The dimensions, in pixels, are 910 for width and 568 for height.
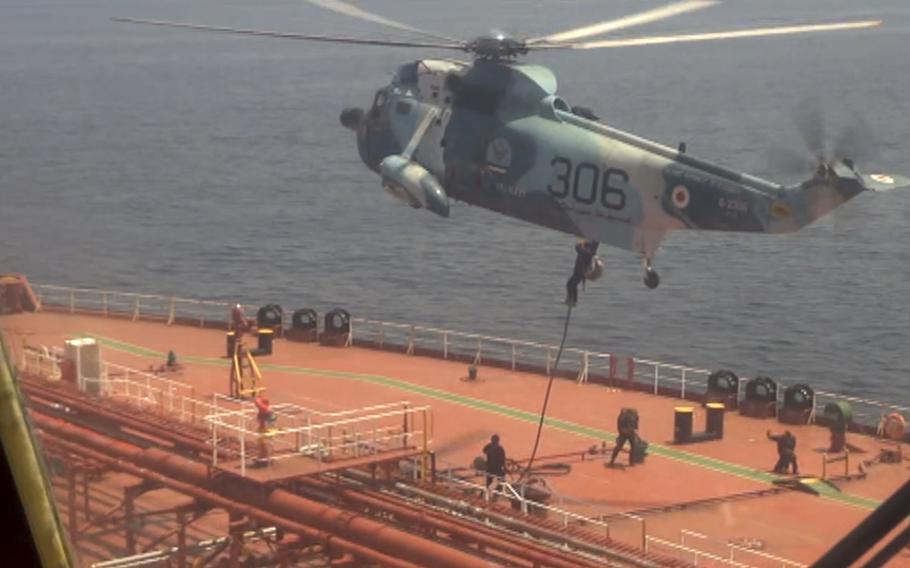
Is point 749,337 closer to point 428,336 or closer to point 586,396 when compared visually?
point 428,336

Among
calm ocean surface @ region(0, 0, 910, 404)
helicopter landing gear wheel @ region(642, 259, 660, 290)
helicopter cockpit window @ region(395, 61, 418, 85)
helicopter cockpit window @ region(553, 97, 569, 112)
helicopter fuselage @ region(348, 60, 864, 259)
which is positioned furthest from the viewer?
calm ocean surface @ region(0, 0, 910, 404)

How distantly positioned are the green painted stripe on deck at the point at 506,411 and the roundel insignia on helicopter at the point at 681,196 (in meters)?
5.54

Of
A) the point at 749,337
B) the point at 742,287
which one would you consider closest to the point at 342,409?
the point at 749,337

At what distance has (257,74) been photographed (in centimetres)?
13962

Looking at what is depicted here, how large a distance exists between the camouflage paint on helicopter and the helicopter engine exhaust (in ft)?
0.12

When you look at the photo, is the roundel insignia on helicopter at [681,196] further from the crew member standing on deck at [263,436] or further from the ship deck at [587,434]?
the crew member standing on deck at [263,436]

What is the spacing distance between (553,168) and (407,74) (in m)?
3.05

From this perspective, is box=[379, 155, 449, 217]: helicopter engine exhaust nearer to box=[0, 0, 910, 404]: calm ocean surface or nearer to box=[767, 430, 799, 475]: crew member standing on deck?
box=[0, 0, 910, 404]: calm ocean surface

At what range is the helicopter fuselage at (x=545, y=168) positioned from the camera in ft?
64.3

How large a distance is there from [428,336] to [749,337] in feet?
38.6

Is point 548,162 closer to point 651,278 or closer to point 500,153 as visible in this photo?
point 500,153

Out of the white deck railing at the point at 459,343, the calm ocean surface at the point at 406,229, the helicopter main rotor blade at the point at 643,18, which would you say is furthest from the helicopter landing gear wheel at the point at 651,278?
the white deck railing at the point at 459,343

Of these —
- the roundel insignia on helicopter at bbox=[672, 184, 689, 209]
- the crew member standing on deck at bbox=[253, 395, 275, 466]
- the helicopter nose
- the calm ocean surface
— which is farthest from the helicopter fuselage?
the crew member standing on deck at bbox=[253, 395, 275, 466]

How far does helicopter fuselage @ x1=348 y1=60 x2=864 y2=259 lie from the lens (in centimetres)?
1959
